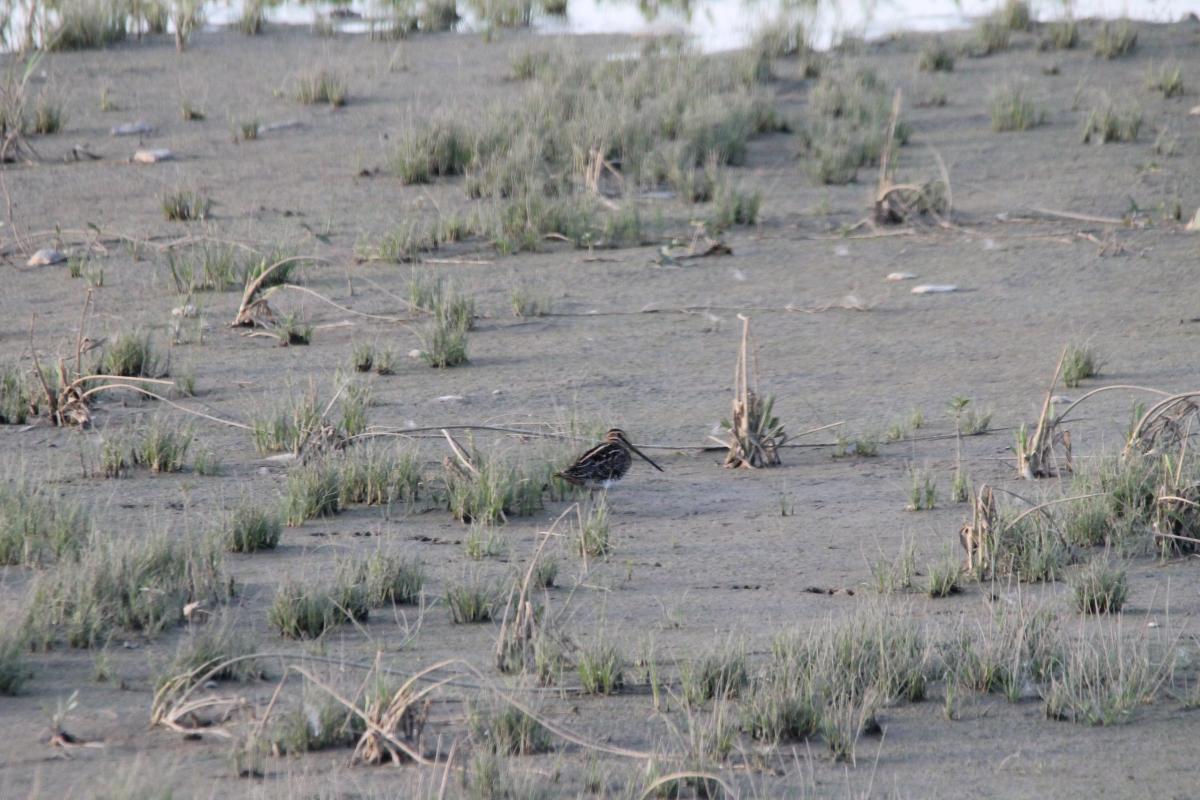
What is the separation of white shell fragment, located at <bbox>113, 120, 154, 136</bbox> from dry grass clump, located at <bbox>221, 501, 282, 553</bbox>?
9.01 meters

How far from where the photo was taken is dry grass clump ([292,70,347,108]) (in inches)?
594

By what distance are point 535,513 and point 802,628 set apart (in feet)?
5.71

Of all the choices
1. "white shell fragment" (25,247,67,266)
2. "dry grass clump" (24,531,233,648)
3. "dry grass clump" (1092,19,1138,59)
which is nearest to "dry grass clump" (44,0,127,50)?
"white shell fragment" (25,247,67,266)

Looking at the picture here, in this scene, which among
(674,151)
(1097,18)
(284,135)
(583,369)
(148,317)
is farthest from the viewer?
(1097,18)

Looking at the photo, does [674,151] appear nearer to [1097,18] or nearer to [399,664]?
[1097,18]

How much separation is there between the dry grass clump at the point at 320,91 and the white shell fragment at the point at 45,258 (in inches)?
183

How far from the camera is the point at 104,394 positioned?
8203 millimetres

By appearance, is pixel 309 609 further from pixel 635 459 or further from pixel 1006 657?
pixel 635 459

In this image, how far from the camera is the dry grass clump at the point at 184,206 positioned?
11.9 meters

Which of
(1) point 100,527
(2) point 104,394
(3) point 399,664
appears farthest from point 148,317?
(3) point 399,664

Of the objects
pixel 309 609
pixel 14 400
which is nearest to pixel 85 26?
pixel 14 400

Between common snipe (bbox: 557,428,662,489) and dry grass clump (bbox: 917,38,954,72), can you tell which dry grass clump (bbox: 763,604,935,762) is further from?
dry grass clump (bbox: 917,38,954,72)

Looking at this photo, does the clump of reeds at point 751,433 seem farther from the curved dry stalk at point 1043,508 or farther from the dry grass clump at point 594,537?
the curved dry stalk at point 1043,508

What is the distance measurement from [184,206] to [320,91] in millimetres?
3508
